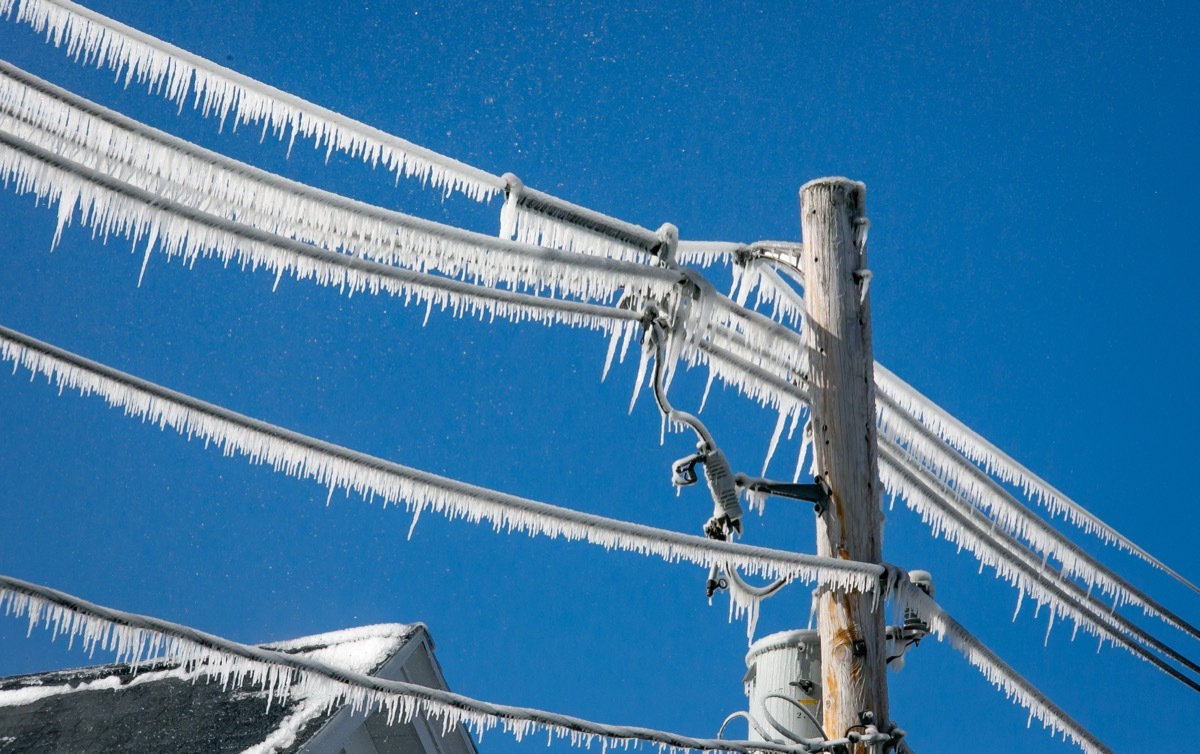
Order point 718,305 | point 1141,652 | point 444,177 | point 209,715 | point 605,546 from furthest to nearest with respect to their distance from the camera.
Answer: point 209,715, point 1141,652, point 718,305, point 444,177, point 605,546

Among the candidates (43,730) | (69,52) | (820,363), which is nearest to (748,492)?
(820,363)

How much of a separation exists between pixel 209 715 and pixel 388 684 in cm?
445

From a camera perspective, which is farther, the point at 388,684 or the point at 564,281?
the point at 564,281

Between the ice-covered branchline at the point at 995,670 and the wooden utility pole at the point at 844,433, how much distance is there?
0.70 ft

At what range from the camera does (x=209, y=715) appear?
289 inches

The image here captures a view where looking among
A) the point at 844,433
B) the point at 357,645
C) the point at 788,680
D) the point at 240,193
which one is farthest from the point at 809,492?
the point at 357,645

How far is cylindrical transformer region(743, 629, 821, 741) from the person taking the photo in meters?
4.38

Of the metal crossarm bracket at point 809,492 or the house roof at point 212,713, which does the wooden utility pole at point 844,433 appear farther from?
the house roof at point 212,713

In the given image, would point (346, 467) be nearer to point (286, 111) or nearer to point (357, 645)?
point (286, 111)

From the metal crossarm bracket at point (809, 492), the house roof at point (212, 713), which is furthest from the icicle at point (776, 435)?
the house roof at point (212, 713)

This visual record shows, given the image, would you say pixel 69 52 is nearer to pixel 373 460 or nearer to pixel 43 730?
pixel 373 460

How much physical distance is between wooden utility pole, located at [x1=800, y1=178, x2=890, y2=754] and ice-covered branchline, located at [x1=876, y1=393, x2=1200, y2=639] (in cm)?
72

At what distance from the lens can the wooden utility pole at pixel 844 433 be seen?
13.9 ft

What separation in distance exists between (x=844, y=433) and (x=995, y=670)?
45.1 inches
